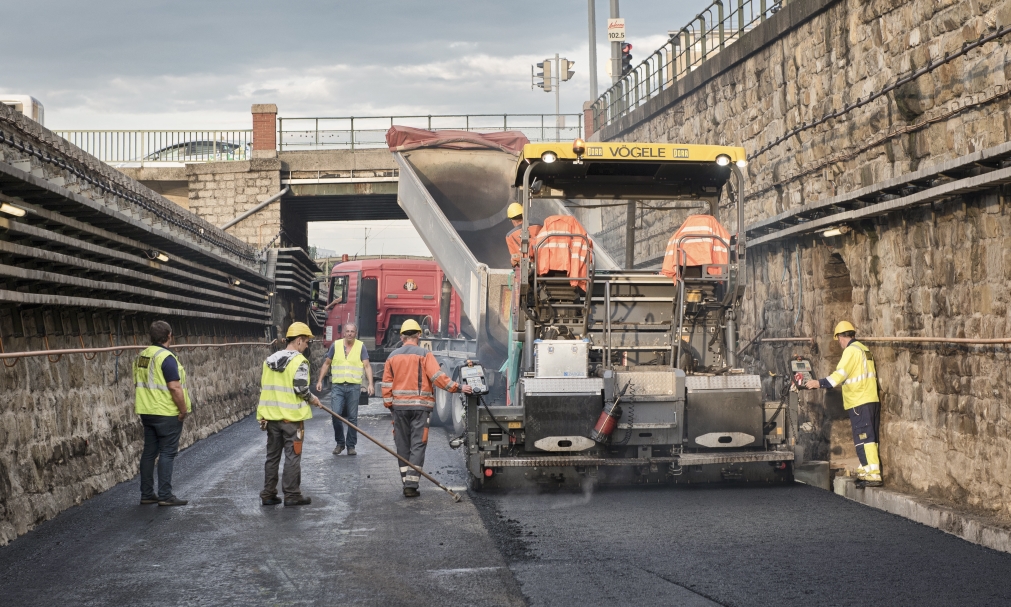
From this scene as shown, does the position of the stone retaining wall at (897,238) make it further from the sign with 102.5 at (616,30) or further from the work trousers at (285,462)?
the sign with 102.5 at (616,30)

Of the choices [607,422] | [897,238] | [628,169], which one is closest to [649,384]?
[607,422]

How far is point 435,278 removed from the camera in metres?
20.2

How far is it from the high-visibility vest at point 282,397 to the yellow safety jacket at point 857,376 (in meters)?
4.64

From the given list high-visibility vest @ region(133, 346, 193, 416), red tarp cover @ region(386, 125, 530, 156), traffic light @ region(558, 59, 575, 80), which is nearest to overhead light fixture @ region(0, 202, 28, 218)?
high-visibility vest @ region(133, 346, 193, 416)

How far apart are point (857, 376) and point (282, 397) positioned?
5035 millimetres

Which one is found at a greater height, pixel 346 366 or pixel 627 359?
pixel 627 359

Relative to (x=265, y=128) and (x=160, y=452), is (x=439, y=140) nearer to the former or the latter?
(x=160, y=452)

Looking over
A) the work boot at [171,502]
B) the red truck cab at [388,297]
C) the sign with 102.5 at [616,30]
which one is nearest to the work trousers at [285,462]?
the work boot at [171,502]

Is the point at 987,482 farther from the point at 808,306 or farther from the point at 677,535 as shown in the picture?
the point at 808,306

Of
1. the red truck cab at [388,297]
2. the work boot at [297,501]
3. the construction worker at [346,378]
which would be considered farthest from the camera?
the red truck cab at [388,297]

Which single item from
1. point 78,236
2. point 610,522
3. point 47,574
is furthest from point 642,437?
point 78,236

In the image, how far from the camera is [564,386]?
9.02 meters

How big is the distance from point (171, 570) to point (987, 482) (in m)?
5.64

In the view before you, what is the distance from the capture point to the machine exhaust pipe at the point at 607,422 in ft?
29.2
